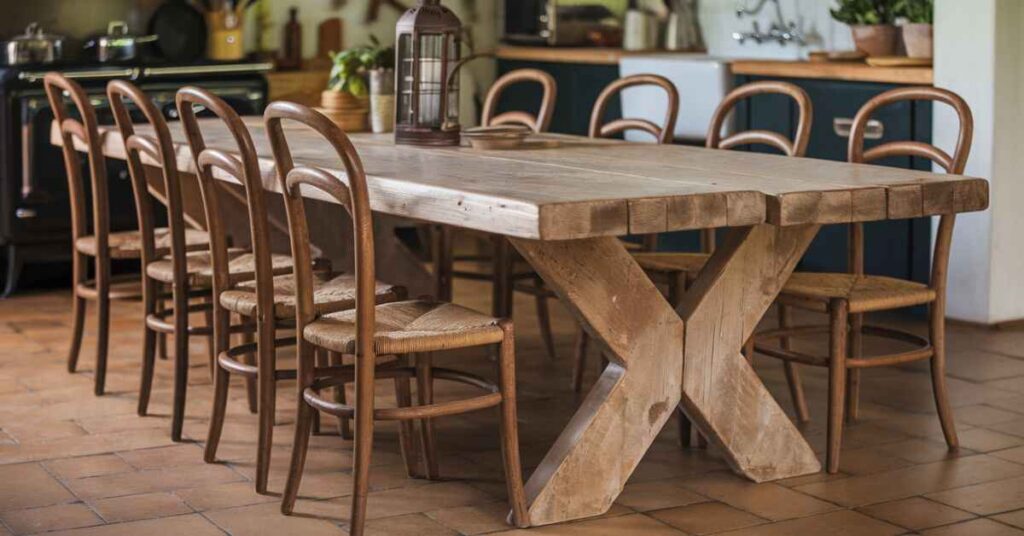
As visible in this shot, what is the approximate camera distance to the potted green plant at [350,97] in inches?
190

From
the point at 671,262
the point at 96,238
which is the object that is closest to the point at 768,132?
the point at 671,262

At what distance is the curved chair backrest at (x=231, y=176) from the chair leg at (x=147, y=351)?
1.73ft

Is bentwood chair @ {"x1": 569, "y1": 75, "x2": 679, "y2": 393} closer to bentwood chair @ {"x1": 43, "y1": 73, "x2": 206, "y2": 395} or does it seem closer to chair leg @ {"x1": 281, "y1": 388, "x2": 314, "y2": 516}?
bentwood chair @ {"x1": 43, "y1": 73, "x2": 206, "y2": 395}

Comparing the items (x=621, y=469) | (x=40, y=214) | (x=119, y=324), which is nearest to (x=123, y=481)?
(x=621, y=469)

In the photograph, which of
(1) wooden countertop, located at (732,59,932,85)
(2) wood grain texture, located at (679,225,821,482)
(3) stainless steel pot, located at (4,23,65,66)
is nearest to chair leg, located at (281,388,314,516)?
(2) wood grain texture, located at (679,225,821,482)

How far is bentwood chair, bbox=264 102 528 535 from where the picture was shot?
300 cm

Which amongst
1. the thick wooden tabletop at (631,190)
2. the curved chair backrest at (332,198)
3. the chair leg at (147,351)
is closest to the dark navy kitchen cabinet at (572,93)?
the thick wooden tabletop at (631,190)

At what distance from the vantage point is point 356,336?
120 inches

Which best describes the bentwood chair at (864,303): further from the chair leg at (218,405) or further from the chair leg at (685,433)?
the chair leg at (218,405)

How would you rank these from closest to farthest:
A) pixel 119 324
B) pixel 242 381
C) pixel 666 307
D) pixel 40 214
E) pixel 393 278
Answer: pixel 666 307, pixel 242 381, pixel 393 278, pixel 119 324, pixel 40 214

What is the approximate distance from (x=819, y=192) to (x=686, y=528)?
2.43 feet

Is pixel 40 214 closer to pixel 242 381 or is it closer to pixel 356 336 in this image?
pixel 242 381

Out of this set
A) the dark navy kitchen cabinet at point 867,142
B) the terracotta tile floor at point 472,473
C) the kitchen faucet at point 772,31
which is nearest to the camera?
the terracotta tile floor at point 472,473

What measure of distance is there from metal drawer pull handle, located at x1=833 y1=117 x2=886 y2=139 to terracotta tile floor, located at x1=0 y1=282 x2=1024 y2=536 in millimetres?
1078
